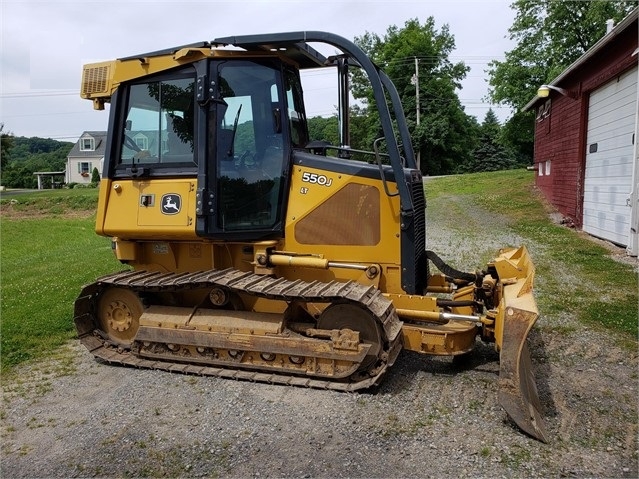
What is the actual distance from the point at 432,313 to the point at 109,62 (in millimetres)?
4195

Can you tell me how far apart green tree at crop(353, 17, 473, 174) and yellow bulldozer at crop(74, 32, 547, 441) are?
137ft

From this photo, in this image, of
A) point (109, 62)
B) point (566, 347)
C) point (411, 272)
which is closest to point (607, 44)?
point (566, 347)

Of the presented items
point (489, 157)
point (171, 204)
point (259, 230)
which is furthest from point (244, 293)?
point (489, 157)

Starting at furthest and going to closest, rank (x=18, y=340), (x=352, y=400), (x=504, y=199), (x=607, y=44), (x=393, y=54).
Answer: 1. (x=393, y=54)
2. (x=504, y=199)
3. (x=607, y=44)
4. (x=18, y=340)
5. (x=352, y=400)

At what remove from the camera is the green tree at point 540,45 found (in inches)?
1128

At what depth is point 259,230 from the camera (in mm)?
5457

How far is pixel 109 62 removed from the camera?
5.82 m

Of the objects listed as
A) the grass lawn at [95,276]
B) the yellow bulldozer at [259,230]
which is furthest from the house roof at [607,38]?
the yellow bulldozer at [259,230]

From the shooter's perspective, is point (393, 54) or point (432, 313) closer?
point (432, 313)

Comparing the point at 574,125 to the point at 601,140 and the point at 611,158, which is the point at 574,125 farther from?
the point at 611,158

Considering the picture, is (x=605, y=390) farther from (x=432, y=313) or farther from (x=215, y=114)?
(x=215, y=114)

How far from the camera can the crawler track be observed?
4730mm

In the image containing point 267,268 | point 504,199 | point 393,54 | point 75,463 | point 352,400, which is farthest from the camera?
point 393,54

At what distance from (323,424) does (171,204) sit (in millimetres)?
2692
